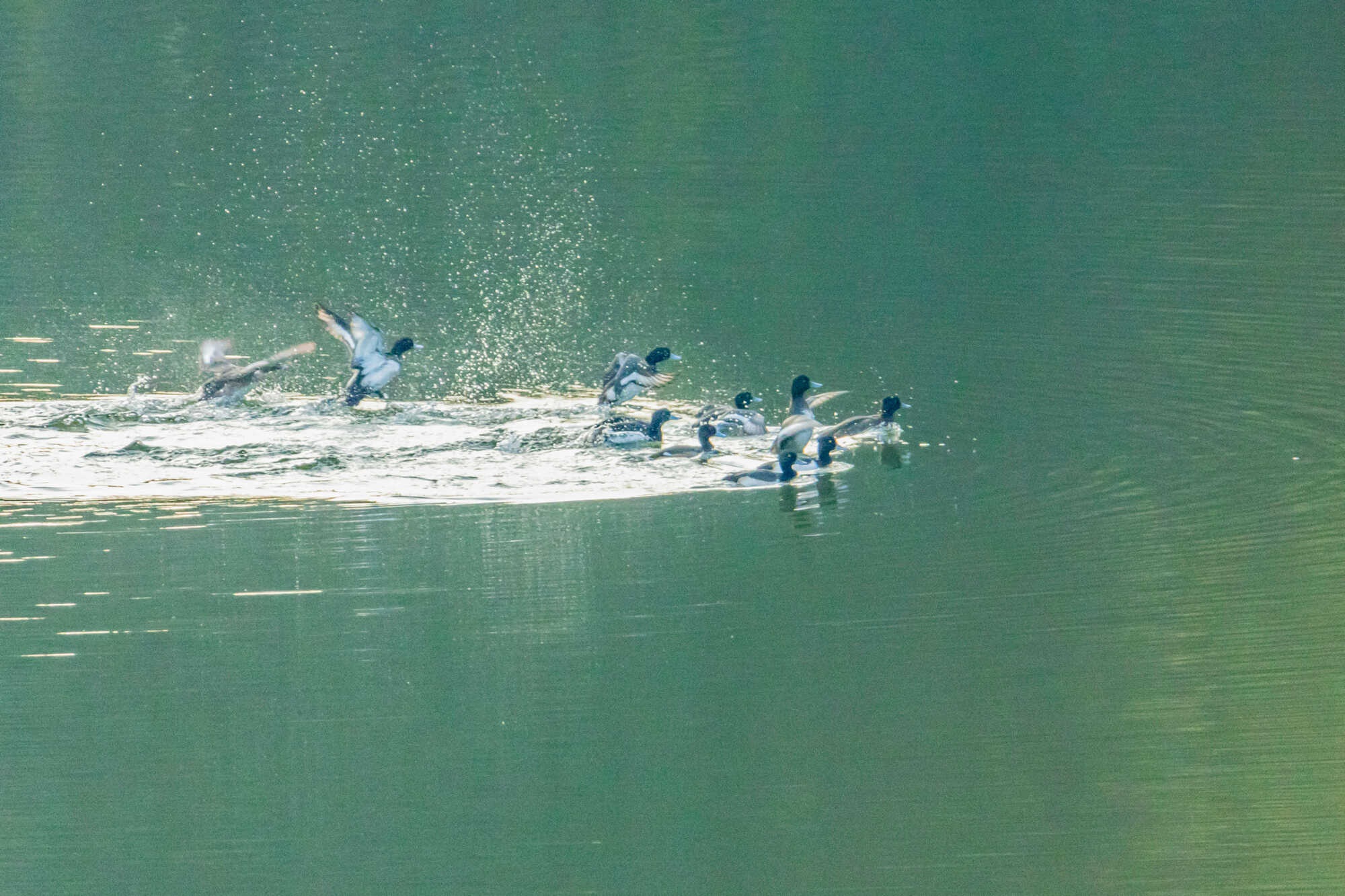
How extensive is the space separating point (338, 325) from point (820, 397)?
3698 mm

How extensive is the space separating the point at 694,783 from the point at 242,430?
676cm

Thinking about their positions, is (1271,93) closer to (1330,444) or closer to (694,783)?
(1330,444)

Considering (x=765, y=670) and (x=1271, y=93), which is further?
(x=1271, y=93)

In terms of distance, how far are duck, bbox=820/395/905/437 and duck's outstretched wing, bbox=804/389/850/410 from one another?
0.30m

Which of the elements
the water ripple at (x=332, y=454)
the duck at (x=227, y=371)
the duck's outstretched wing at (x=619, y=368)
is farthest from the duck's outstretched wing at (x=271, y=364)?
the duck's outstretched wing at (x=619, y=368)

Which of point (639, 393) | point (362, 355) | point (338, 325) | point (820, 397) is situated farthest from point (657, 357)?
point (338, 325)

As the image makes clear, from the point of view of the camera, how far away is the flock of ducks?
12672 millimetres

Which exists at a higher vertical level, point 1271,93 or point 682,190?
point 1271,93

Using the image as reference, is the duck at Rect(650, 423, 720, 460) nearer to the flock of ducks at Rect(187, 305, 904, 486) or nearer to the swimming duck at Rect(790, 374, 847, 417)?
the flock of ducks at Rect(187, 305, 904, 486)

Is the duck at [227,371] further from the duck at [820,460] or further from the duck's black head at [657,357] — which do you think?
the duck at [820,460]

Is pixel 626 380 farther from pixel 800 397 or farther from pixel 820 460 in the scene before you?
pixel 820 460

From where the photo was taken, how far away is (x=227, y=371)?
14219mm

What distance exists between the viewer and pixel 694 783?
7438mm

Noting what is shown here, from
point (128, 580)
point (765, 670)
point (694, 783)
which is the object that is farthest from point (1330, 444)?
point (128, 580)
